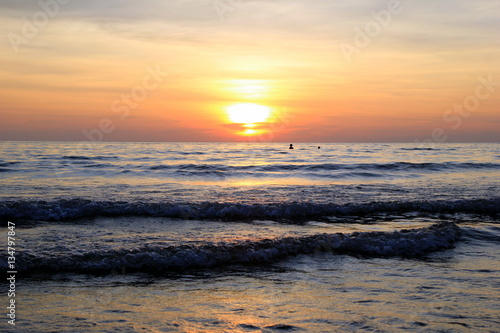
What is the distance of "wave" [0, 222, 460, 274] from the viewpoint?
303 inches

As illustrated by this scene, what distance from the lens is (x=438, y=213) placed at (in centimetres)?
1497

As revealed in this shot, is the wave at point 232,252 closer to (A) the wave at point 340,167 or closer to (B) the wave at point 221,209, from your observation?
(B) the wave at point 221,209

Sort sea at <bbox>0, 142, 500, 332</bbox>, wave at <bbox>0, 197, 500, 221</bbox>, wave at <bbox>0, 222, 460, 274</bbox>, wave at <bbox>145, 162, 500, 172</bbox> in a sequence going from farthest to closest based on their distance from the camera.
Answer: wave at <bbox>145, 162, 500, 172</bbox> → wave at <bbox>0, 197, 500, 221</bbox> → wave at <bbox>0, 222, 460, 274</bbox> → sea at <bbox>0, 142, 500, 332</bbox>

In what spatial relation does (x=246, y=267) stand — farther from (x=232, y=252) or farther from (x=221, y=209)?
(x=221, y=209)

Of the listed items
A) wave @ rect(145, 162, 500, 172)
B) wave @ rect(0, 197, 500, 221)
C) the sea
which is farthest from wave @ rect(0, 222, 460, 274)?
wave @ rect(145, 162, 500, 172)

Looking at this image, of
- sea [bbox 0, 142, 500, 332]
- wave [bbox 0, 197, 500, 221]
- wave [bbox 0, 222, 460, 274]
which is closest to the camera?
sea [bbox 0, 142, 500, 332]

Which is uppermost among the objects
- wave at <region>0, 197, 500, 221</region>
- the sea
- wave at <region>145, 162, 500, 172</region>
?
wave at <region>145, 162, 500, 172</region>

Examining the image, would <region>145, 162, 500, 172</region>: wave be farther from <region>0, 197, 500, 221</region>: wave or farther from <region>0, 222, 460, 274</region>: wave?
<region>0, 222, 460, 274</region>: wave

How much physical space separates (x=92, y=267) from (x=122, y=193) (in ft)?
36.3

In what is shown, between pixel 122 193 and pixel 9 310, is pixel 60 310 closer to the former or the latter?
pixel 9 310

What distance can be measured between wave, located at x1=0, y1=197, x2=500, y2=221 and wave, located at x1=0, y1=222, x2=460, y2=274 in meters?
4.21

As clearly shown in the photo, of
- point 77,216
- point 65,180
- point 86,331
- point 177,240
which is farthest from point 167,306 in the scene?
point 65,180

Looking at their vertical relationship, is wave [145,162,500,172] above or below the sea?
above

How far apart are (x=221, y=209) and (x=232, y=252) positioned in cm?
576
